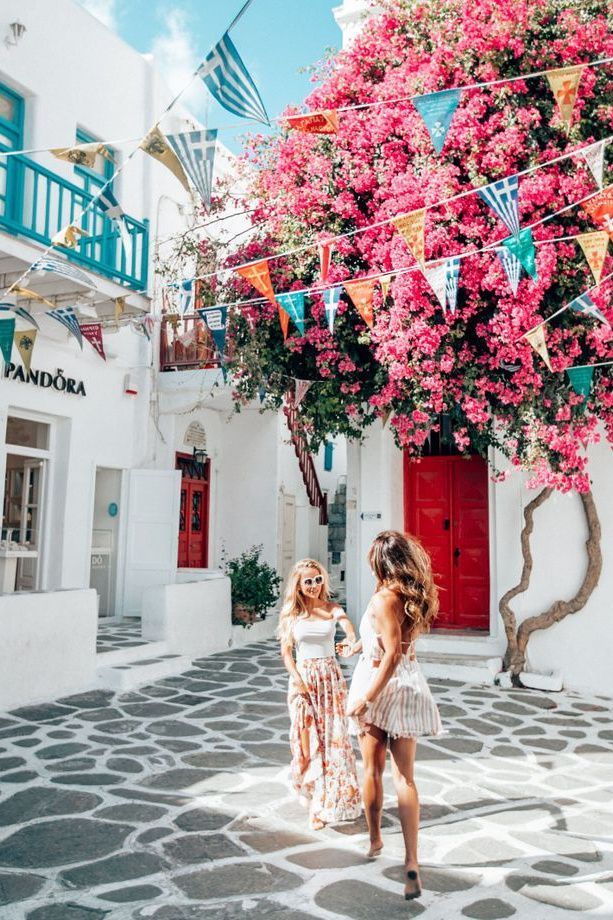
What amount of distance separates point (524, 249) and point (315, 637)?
4.02 m

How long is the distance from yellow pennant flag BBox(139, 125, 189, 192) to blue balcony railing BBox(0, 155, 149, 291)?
2.94 m

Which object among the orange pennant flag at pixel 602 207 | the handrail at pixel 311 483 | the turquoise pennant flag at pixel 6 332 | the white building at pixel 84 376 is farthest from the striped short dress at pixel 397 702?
the handrail at pixel 311 483

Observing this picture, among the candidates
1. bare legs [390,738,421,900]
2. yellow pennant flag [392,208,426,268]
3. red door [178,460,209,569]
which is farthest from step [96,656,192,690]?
yellow pennant flag [392,208,426,268]

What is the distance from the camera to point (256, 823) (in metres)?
4.50

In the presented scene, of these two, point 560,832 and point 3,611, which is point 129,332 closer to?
point 3,611

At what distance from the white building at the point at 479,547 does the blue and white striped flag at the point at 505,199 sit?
4.01m

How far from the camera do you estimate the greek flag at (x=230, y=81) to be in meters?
4.81

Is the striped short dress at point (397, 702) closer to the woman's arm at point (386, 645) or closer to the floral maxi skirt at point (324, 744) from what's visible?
the woman's arm at point (386, 645)

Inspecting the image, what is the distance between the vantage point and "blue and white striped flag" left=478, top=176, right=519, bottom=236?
576cm

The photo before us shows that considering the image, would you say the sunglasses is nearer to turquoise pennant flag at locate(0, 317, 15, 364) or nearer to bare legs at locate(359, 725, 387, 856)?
bare legs at locate(359, 725, 387, 856)

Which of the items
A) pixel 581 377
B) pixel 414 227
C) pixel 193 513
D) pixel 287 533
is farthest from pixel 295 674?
pixel 287 533

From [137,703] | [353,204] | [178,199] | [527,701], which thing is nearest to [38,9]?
[178,199]

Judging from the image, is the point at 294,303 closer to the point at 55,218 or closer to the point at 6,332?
the point at 6,332

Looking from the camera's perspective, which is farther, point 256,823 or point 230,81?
point 230,81
